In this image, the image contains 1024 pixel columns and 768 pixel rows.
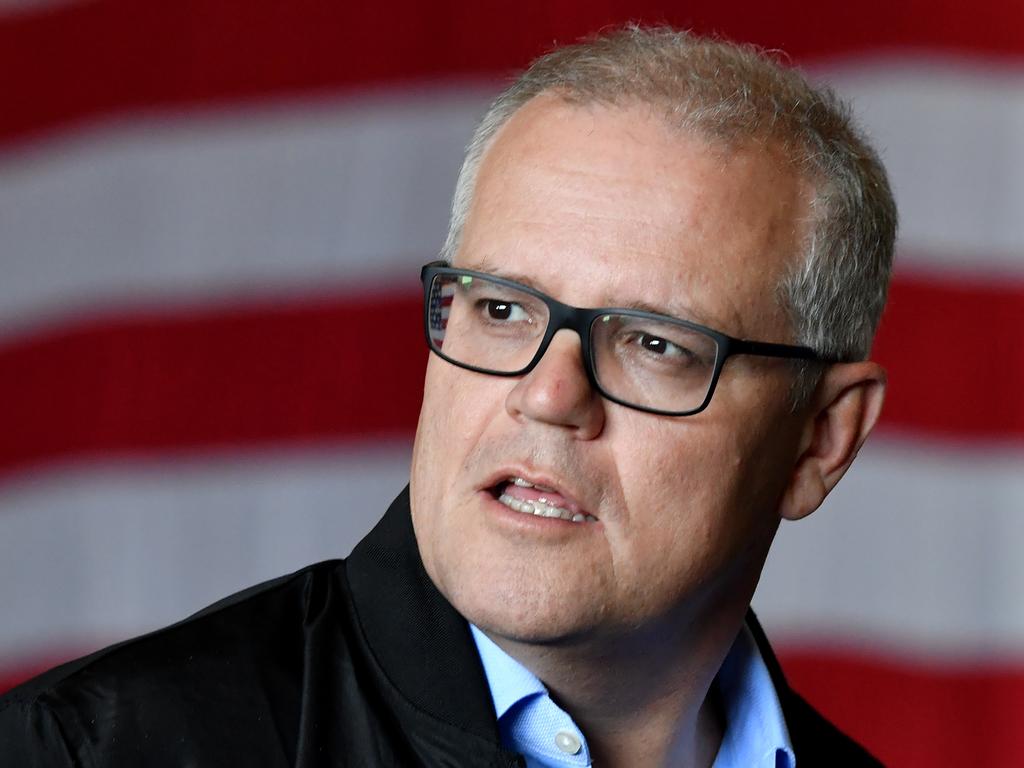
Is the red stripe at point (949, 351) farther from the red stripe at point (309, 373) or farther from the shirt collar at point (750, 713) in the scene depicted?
the shirt collar at point (750, 713)

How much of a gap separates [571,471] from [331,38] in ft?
6.33

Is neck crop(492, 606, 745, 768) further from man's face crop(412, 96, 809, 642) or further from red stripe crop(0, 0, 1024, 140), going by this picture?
red stripe crop(0, 0, 1024, 140)

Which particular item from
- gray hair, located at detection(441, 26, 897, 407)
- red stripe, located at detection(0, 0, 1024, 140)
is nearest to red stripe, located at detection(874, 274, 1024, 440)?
red stripe, located at detection(0, 0, 1024, 140)

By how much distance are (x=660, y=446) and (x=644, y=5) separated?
1752 millimetres

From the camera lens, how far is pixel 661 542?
4.71 ft

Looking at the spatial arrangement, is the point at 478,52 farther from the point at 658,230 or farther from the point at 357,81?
the point at 658,230

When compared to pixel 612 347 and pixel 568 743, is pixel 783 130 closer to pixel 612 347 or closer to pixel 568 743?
pixel 612 347

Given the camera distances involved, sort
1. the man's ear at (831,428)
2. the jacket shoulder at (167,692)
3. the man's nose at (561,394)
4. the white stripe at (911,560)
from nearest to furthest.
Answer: the jacket shoulder at (167,692), the man's nose at (561,394), the man's ear at (831,428), the white stripe at (911,560)

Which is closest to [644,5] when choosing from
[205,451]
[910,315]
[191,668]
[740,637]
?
[910,315]

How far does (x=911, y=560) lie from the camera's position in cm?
300

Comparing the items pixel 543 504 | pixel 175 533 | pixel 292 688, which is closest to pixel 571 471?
pixel 543 504

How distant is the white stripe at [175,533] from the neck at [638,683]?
1528 millimetres

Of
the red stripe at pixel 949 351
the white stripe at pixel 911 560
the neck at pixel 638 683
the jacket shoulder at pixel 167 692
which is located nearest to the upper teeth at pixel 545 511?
the neck at pixel 638 683

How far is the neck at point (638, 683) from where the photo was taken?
56.5 inches
